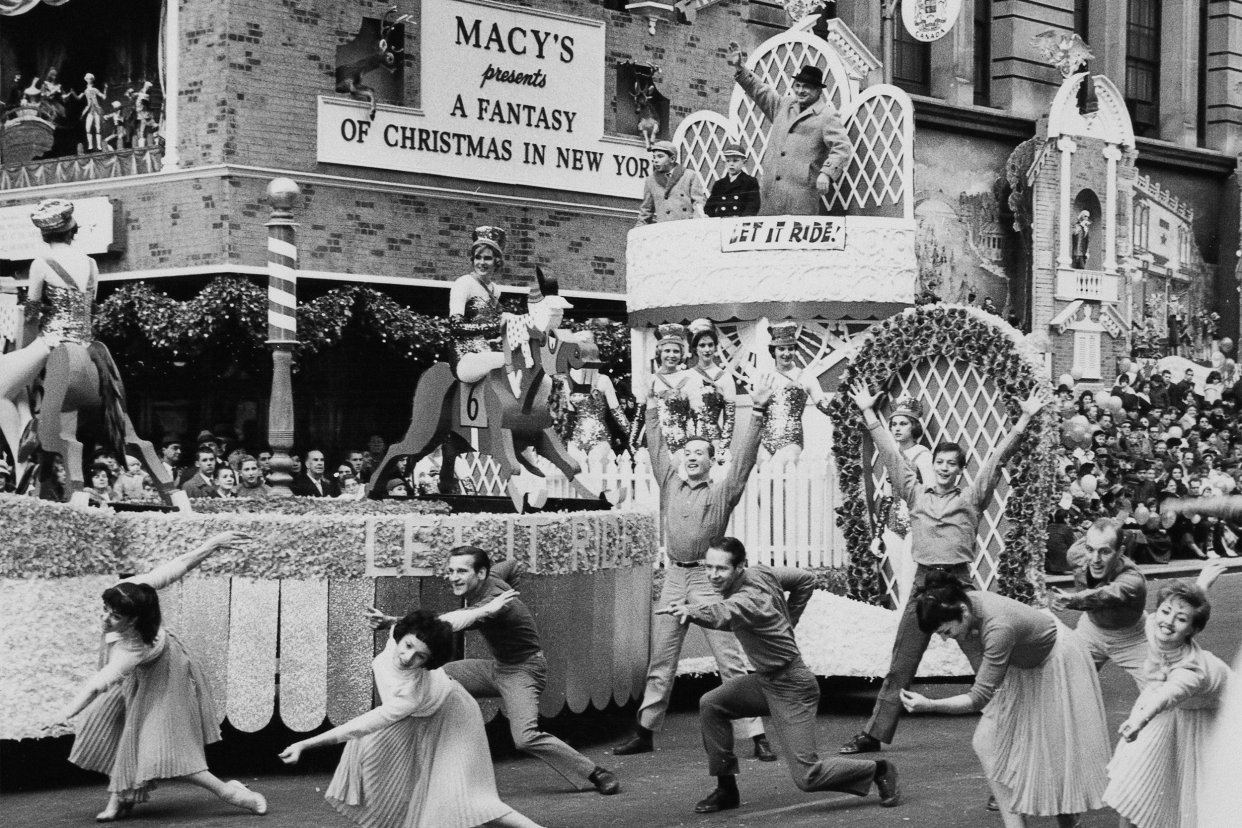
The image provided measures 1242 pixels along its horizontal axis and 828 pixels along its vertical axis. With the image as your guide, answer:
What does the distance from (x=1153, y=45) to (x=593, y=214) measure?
14369 mm

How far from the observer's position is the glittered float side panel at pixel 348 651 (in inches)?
398

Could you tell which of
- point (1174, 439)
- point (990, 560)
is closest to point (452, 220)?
point (1174, 439)

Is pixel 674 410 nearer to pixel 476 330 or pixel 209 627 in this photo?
pixel 476 330

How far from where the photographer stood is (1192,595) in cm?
778

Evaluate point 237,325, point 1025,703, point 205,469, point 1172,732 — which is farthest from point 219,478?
point 1172,732

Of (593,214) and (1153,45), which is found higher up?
(1153,45)

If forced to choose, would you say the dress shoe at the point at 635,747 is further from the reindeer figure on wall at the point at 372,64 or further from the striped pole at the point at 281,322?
the reindeer figure on wall at the point at 372,64

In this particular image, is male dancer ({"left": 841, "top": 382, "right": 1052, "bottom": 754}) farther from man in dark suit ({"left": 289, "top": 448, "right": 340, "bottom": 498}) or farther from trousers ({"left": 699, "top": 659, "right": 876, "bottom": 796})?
man in dark suit ({"left": 289, "top": 448, "right": 340, "bottom": 498})

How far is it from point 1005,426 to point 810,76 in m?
4.49

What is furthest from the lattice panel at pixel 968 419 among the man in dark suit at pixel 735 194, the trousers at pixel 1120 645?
the trousers at pixel 1120 645

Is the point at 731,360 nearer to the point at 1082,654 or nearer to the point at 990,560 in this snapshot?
the point at 990,560

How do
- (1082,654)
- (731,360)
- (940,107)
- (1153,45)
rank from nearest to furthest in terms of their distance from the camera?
1. (1082,654)
2. (731,360)
3. (940,107)
4. (1153,45)

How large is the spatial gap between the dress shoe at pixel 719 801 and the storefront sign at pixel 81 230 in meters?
13.3

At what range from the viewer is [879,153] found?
1728cm
